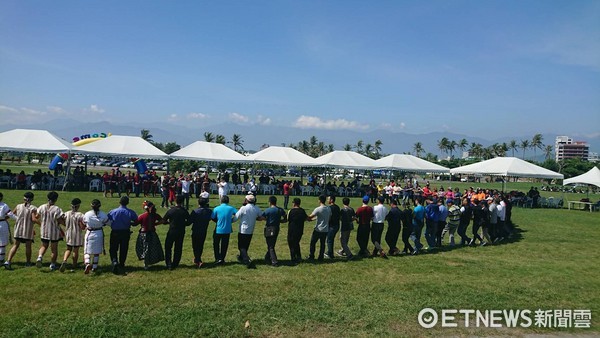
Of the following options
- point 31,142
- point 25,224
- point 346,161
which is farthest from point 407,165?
point 25,224

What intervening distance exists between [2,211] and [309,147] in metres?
105

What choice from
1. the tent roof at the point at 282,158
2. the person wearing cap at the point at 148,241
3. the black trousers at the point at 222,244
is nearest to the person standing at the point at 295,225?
the black trousers at the point at 222,244

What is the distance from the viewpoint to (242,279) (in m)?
8.01

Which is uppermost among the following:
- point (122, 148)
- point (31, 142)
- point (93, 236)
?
point (31, 142)

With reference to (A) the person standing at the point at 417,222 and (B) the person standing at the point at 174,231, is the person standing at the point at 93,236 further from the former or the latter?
(A) the person standing at the point at 417,222

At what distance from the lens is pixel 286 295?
7.27 m

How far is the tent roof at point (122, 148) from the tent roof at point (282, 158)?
6.50 m

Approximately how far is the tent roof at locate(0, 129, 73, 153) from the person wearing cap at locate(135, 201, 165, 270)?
59.7ft

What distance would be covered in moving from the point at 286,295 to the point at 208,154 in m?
21.4

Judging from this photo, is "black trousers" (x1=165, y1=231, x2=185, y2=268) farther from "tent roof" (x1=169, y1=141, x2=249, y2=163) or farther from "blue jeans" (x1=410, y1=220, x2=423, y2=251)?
"tent roof" (x1=169, y1=141, x2=249, y2=163)

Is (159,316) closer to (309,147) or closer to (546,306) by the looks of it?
(546,306)

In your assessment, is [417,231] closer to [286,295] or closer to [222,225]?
[286,295]

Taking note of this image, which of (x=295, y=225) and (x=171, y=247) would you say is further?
(x=295, y=225)

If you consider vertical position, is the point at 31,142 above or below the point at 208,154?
above
